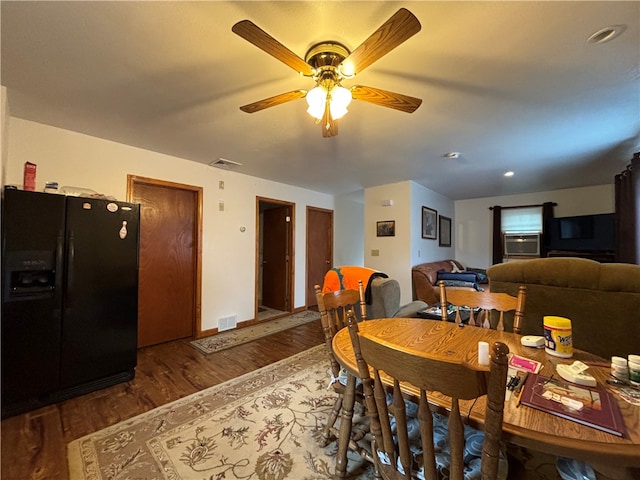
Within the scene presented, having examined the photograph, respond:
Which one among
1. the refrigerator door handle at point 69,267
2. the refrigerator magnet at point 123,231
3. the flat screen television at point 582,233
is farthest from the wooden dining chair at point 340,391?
the flat screen television at point 582,233

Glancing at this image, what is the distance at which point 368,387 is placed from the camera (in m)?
0.85

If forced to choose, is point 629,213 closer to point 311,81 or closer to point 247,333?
point 311,81

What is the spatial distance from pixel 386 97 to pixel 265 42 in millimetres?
741

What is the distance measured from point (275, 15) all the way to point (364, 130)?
4.54 ft

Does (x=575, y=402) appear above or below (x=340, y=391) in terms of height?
above

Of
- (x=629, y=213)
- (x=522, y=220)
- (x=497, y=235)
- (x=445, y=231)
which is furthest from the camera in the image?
(x=445, y=231)

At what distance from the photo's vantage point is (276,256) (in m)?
4.96

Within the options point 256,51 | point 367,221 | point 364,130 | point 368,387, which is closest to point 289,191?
point 367,221

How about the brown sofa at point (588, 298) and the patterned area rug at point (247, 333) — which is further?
the patterned area rug at point (247, 333)

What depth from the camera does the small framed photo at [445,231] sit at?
559 cm

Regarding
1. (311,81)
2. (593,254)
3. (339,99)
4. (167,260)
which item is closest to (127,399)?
(167,260)

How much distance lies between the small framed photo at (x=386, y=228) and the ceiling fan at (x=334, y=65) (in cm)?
311

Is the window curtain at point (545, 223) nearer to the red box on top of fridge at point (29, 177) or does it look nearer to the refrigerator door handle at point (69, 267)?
the refrigerator door handle at point (69, 267)

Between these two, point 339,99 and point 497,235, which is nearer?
point 339,99
